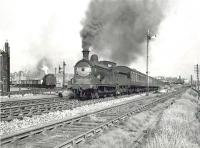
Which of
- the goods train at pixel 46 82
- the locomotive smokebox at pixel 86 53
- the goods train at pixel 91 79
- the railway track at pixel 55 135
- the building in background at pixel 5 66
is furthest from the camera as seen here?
the goods train at pixel 46 82

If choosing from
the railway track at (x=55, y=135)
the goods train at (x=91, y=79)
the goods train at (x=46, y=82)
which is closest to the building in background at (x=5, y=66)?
the goods train at (x=46, y=82)

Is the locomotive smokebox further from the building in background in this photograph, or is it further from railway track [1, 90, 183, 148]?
the building in background

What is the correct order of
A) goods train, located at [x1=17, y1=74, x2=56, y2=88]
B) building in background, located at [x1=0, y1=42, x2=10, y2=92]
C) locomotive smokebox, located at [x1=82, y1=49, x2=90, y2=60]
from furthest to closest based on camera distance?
goods train, located at [x1=17, y1=74, x2=56, y2=88] → building in background, located at [x1=0, y1=42, x2=10, y2=92] → locomotive smokebox, located at [x1=82, y1=49, x2=90, y2=60]

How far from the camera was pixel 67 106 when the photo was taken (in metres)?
17.9

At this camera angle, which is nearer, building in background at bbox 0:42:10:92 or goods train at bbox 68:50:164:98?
goods train at bbox 68:50:164:98

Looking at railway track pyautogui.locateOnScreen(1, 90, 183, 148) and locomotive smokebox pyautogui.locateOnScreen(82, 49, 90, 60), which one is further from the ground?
locomotive smokebox pyautogui.locateOnScreen(82, 49, 90, 60)

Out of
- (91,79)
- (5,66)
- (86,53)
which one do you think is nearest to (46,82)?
(5,66)

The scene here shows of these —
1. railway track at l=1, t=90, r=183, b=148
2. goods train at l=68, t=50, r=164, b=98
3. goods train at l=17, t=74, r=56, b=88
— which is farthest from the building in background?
railway track at l=1, t=90, r=183, b=148

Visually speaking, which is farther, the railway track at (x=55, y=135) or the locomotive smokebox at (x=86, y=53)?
the locomotive smokebox at (x=86, y=53)

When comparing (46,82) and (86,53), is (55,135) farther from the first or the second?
(46,82)

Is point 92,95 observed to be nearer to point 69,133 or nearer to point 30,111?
point 30,111

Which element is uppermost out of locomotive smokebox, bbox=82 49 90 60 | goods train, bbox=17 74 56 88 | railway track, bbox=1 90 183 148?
locomotive smokebox, bbox=82 49 90 60

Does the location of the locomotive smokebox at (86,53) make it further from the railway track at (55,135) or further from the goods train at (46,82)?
the goods train at (46,82)

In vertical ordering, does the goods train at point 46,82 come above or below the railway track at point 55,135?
above
